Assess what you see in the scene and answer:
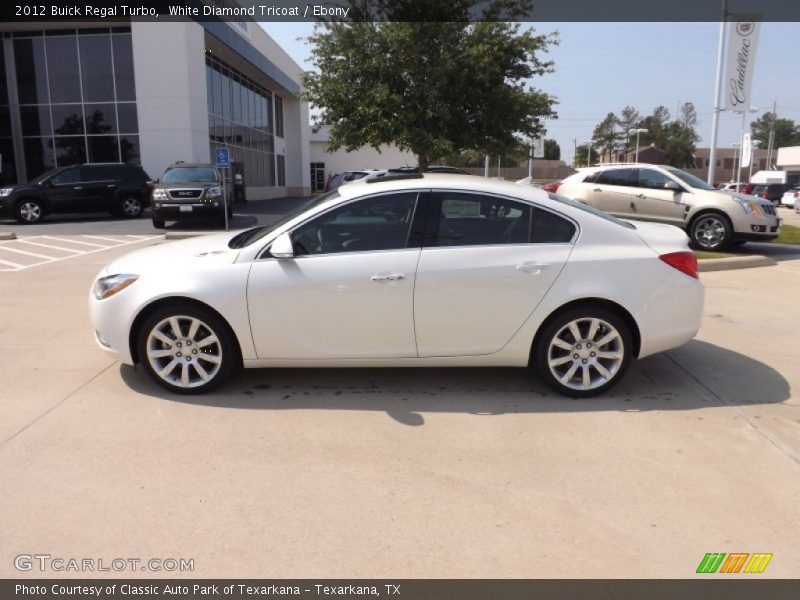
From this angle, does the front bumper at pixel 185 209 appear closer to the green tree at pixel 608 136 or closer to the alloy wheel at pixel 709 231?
the alloy wheel at pixel 709 231

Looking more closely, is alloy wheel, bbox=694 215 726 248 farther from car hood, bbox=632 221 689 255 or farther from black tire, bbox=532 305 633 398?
black tire, bbox=532 305 633 398

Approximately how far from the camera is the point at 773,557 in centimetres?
281

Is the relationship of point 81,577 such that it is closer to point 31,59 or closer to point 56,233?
point 56,233

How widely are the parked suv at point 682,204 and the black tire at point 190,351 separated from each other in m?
10.3

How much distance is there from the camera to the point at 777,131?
148000 millimetres

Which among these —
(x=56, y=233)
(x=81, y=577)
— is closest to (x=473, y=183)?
(x=81, y=577)

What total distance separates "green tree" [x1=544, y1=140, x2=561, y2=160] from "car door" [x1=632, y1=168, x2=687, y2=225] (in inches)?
4610

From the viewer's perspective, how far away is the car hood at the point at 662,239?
4684mm

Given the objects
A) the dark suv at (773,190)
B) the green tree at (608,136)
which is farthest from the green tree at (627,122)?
the dark suv at (773,190)

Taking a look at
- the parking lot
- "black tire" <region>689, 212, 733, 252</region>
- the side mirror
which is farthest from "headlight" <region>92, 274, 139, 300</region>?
"black tire" <region>689, 212, 733, 252</region>

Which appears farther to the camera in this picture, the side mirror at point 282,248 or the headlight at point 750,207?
the headlight at point 750,207
